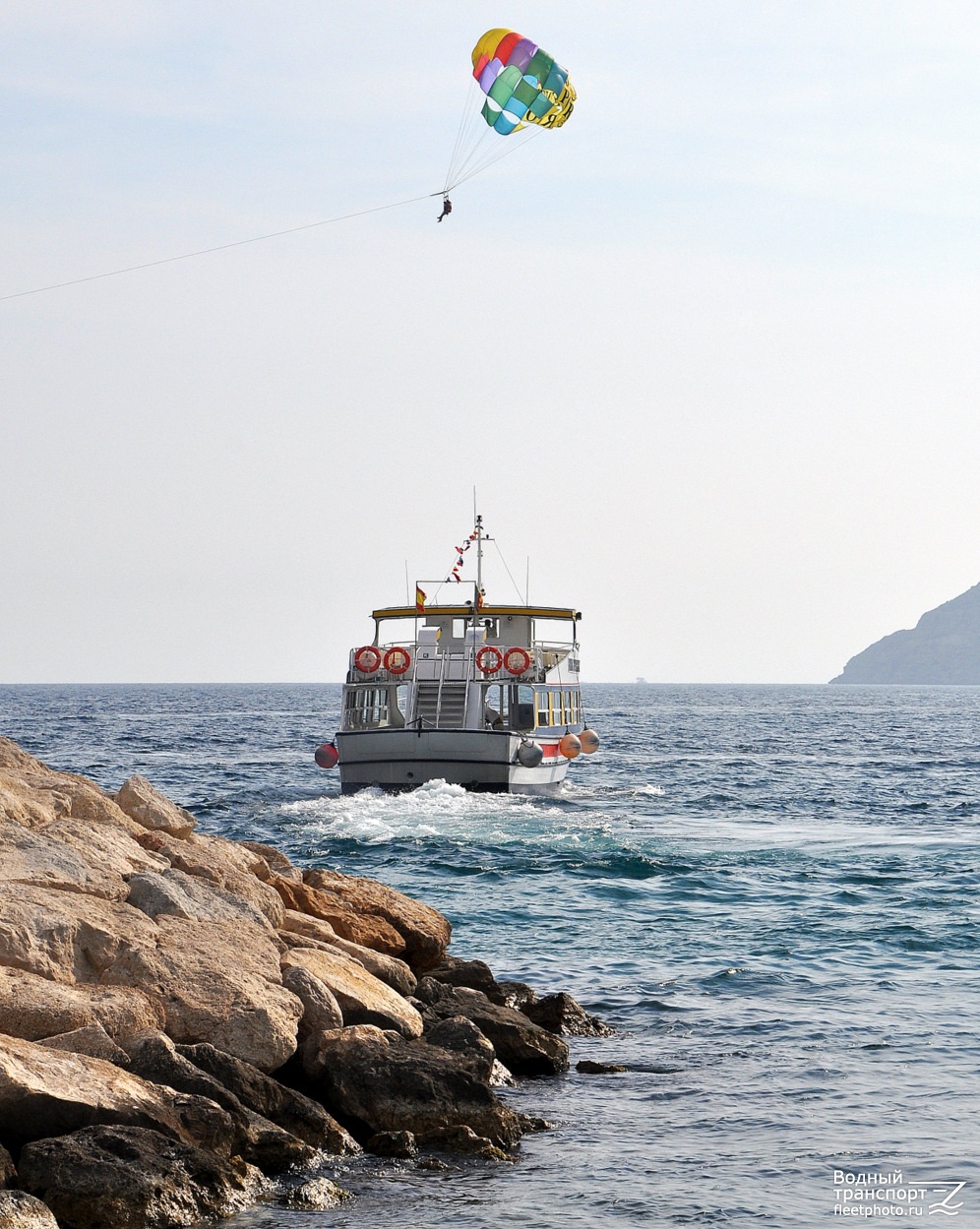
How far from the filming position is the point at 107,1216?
818cm

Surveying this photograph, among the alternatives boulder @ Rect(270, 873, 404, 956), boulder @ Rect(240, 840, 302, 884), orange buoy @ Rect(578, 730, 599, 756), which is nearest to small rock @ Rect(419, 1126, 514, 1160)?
boulder @ Rect(270, 873, 404, 956)

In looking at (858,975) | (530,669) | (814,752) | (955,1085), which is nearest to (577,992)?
(858,975)

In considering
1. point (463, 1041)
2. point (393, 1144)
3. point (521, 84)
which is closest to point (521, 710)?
point (521, 84)

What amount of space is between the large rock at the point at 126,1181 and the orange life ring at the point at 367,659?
2658cm

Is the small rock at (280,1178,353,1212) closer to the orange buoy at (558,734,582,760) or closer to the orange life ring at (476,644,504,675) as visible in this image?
the orange life ring at (476,644,504,675)

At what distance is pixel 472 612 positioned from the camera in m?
37.0

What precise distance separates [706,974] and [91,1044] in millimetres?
8769

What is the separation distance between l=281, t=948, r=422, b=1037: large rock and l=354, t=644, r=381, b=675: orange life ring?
22.8 meters

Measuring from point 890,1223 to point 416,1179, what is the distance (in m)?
3.32

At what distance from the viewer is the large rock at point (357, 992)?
1170cm

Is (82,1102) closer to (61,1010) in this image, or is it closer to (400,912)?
(61,1010)

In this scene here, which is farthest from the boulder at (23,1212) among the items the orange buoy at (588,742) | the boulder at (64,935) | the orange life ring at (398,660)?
the orange buoy at (588,742)

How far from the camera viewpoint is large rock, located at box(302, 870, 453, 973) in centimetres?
1473

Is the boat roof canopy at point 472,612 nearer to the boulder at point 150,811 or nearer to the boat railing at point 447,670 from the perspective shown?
the boat railing at point 447,670
